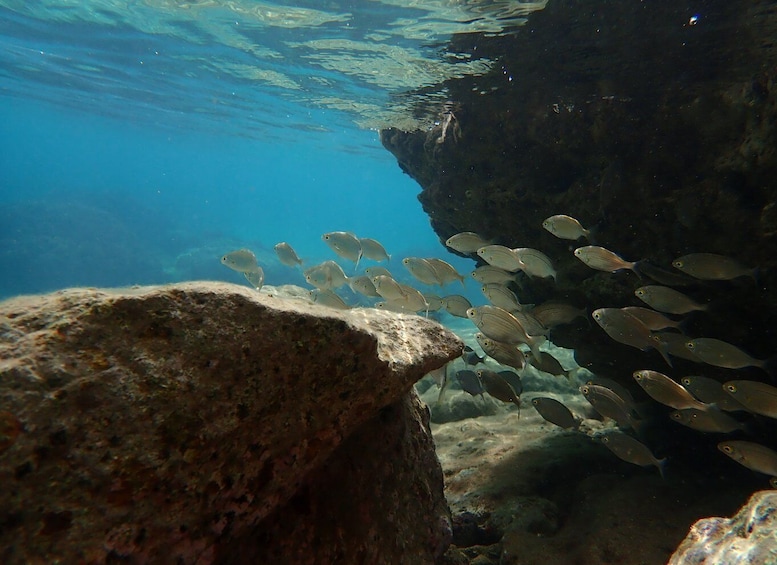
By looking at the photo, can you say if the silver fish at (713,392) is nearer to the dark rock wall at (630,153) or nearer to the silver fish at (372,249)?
the dark rock wall at (630,153)

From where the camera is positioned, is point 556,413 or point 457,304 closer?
point 556,413

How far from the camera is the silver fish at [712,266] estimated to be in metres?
4.44

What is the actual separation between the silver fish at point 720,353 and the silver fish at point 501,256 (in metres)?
2.10

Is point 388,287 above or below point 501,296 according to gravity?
below

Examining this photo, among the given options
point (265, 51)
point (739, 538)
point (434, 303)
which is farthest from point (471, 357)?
point (265, 51)

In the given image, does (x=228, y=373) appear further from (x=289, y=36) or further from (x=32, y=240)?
(x=32, y=240)

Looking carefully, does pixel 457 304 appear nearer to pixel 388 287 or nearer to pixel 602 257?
pixel 388 287

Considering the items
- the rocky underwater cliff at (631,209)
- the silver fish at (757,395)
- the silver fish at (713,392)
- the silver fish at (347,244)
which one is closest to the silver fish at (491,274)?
the rocky underwater cliff at (631,209)

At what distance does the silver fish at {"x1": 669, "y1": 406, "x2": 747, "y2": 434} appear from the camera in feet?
14.0

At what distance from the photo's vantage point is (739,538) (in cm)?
188

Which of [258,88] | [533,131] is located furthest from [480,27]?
[258,88]

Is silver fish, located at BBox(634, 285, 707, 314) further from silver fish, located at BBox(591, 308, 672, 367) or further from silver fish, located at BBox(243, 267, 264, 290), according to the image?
silver fish, located at BBox(243, 267, 264, 290)

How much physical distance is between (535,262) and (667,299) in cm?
153

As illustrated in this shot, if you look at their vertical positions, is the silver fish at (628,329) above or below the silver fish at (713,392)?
above
